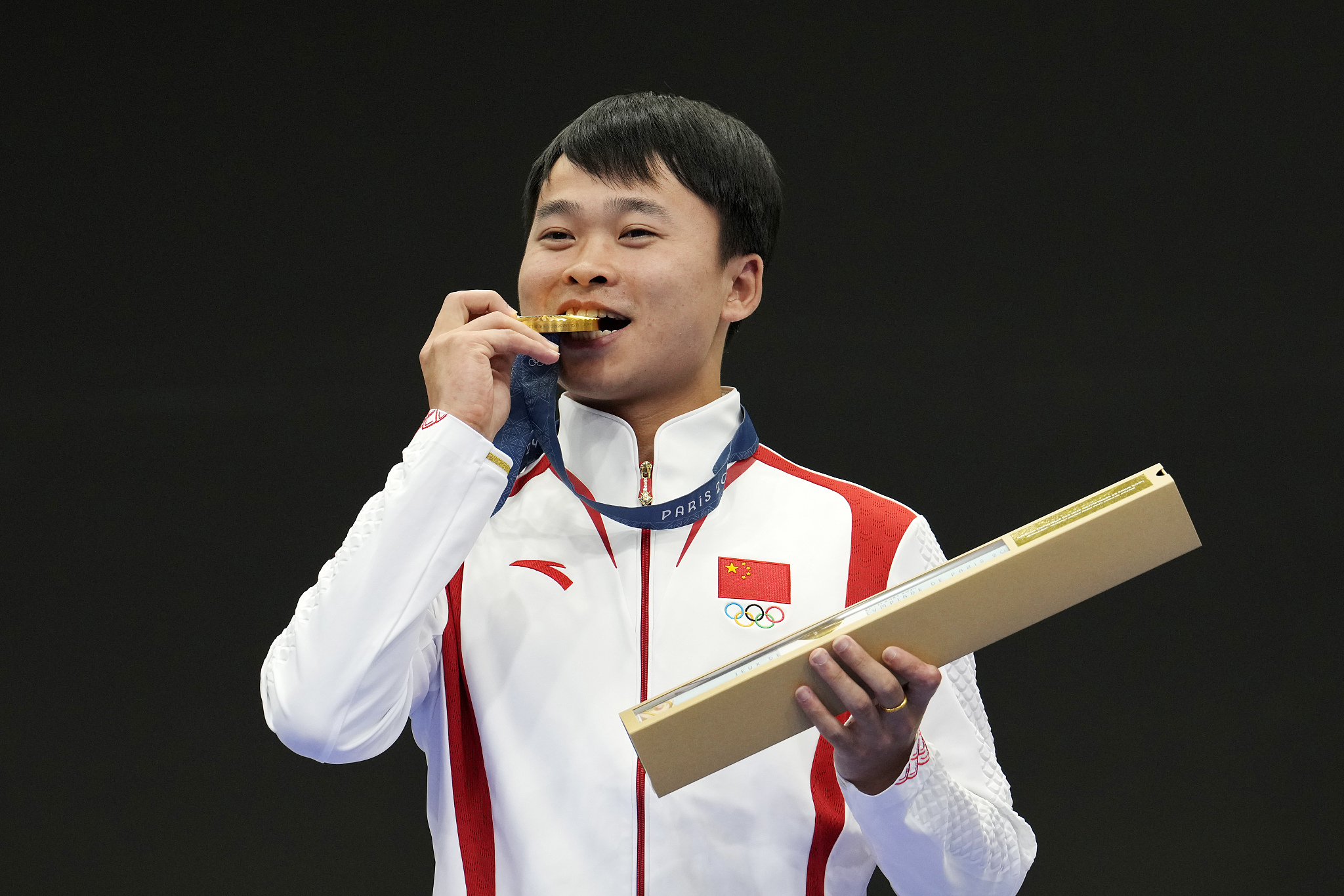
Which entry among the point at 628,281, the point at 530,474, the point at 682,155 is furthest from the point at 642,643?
the point at 682,155

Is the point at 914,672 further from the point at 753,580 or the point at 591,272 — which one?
the point at 591,272

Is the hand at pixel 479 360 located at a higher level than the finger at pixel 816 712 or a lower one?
higher

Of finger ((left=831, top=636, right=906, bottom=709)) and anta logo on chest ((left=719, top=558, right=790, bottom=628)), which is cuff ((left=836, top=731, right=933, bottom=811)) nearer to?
finger ((left=831, top=636, right=906, bottom=709))

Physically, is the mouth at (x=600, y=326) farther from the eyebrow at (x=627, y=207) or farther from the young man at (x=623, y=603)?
the eyebrow at (x=627, y=207)

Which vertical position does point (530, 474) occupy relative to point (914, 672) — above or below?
above

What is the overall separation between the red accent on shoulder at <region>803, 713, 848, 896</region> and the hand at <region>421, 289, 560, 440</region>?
45 cm

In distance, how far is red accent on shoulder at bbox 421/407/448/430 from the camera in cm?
115

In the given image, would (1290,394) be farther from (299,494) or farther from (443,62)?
(299,494)

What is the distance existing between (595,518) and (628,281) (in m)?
0.24

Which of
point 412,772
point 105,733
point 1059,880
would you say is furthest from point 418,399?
point 1059,880

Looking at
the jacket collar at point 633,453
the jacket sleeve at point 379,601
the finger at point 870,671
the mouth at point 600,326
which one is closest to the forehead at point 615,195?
the mouth at point 600,326

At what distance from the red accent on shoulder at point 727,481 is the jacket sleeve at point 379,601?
0.76 feet

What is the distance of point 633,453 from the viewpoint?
1.34 m

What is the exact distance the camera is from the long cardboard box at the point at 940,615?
1010 millimetres
